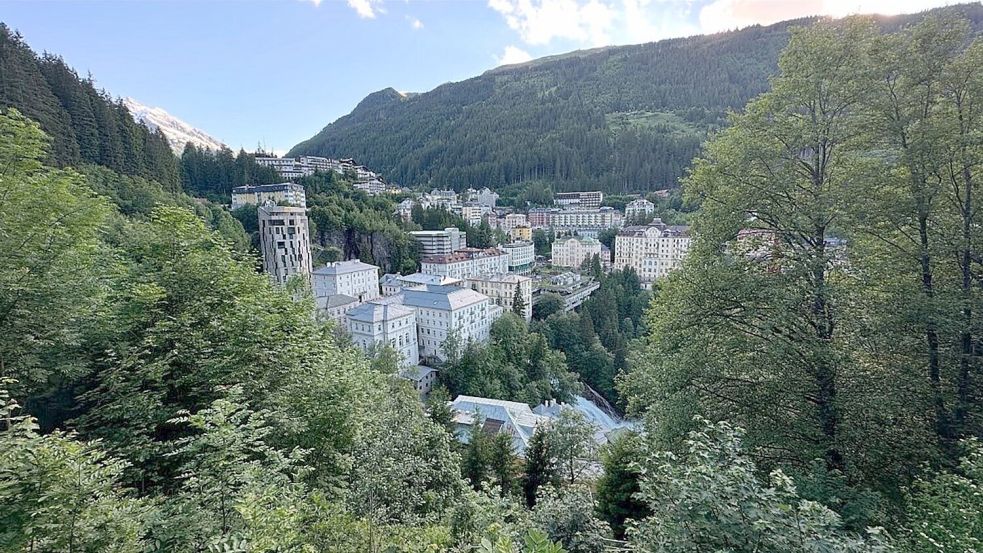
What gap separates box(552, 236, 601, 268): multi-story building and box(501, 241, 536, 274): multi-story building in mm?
5624

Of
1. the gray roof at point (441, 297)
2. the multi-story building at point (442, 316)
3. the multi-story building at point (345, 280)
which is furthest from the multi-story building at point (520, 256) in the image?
the multi-story building at point (442, 316)

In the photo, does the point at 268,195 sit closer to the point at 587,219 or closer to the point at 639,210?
the point at 587,219

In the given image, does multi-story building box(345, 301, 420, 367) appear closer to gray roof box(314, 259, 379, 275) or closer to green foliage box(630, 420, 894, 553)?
gray roof box(314, 259, 379, 275)

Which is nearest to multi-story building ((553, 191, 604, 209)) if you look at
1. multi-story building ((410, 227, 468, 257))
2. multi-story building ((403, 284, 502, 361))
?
multi-story building ((410, 227, 468, 257))

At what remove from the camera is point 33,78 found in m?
39.8

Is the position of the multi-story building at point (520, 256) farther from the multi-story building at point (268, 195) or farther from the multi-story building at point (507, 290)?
the multi-story building at point (268, 195)

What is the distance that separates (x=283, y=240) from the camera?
49.0m

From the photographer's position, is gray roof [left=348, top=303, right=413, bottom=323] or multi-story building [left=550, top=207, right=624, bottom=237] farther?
multi-story building [left=550, top=207, right=624, bottom=237]

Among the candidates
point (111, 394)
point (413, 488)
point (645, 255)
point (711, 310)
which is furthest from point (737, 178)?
point (645, 255)

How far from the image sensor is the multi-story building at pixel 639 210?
101 meters

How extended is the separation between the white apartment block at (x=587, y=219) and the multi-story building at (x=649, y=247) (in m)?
25.4

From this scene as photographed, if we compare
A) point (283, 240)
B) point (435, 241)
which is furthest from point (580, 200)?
point (283, 240)

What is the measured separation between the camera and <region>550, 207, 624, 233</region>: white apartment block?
362ft

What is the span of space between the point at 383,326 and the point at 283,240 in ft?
60.5
